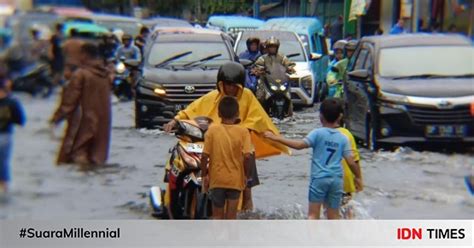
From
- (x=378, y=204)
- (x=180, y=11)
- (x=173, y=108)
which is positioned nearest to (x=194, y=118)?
(x=173, y=108)

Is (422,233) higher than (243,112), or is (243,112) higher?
(243,112)

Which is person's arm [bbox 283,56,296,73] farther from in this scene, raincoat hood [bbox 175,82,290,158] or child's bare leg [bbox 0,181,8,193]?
child's bare leg [bbox 0,181,8,193]

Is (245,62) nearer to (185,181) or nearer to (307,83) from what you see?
(307,83)

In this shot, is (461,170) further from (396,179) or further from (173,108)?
(173,108)

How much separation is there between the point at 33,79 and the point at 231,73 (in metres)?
0.91

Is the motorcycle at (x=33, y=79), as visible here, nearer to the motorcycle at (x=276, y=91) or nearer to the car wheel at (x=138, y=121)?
the car wheel at (x=138, y=121)

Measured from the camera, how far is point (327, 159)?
19.5 feet

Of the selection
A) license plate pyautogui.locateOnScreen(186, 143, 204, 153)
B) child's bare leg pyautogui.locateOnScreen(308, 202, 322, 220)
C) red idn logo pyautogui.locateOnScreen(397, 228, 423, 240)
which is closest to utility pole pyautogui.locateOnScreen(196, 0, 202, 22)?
license plate pyautogui.locateOnScreen(186, 143, 204, 153)

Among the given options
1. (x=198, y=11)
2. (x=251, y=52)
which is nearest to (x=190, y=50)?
(x=198, y=11)

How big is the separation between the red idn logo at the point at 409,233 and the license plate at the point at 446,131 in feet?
1.44

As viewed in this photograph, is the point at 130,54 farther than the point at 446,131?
Yes

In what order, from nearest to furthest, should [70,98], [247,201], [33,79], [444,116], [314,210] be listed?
[33,79] → [70,98] → [444,116] → [314,210] → [247,201]

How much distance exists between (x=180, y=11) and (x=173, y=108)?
17.5 inches

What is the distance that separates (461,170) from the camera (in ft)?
18.6
